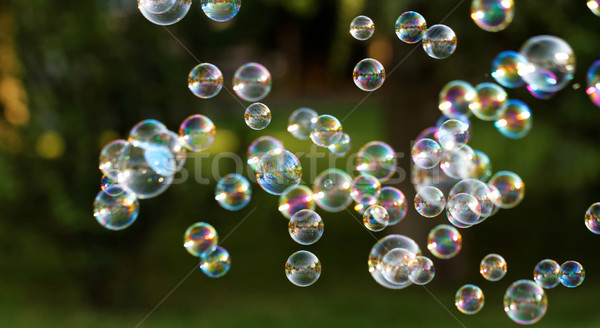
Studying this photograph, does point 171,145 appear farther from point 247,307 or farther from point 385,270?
point 247,307

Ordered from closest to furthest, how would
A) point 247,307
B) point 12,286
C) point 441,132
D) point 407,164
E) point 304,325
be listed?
point 441,132
point 304,325
point 247,307
point 407,164
point 12,286

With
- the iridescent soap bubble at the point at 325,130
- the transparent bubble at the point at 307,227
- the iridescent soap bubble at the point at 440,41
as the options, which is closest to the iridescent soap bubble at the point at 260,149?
the iridescent soap bubble at the point at 325,130

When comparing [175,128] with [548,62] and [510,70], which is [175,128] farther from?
[548,62]

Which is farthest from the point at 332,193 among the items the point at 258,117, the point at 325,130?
the point at 258,117

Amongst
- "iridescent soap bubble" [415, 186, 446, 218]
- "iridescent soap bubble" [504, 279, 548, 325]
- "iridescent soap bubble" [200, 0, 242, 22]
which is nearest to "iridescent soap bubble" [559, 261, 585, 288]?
"iridescent soap bubble" [504, 279, 548, 325]

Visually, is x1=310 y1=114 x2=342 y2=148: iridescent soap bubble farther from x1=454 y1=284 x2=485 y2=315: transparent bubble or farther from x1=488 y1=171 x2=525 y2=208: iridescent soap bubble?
x1=454 y1=284 x2=485 y2=315: transparent bubble

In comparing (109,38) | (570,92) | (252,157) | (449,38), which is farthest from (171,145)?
(570,92)

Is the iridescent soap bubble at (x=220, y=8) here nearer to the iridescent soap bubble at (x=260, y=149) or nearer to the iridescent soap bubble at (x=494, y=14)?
the iridescent soap bubble at (x=260, y=149)
